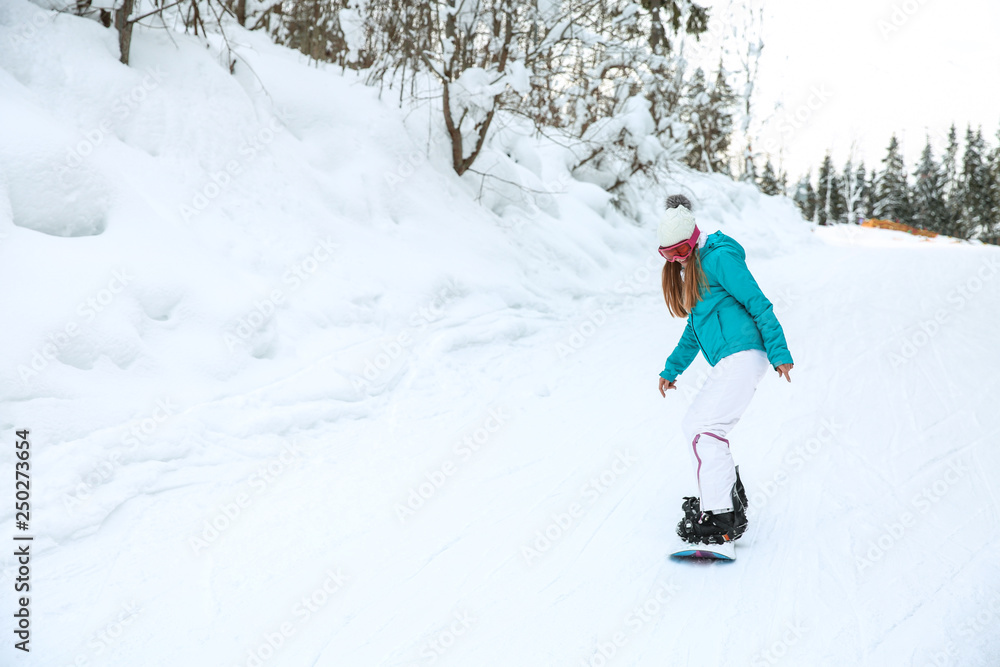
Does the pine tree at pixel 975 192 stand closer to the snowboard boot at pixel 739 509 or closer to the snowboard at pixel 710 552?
the snowboard boot at pixel 739 509

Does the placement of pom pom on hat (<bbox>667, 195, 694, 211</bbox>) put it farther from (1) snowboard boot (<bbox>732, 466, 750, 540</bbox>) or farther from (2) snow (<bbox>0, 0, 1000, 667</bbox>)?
(2) snow (<bbox>0, 0, 1000, 667</bbox>)

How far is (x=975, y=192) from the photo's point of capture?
46.6m

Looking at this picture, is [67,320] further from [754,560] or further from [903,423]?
[903,423]

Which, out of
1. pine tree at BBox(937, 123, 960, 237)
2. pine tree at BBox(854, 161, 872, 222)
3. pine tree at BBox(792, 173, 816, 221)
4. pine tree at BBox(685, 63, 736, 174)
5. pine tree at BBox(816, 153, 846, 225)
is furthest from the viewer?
pine tree at BBox(792, 173, 816, 221)

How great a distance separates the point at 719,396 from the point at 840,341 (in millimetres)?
4264

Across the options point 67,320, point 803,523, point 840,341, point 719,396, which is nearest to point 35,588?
point 67,320

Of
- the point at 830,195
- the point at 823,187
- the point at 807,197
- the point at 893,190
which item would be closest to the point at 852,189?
the point at 893,190

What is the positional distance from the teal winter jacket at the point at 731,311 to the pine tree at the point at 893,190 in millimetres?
58821

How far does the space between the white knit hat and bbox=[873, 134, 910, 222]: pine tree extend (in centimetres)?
5892

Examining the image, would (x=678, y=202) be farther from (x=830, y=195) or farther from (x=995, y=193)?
(x=830, y=195)

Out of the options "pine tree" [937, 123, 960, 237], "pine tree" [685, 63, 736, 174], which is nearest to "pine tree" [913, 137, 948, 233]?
"pine tree" [937, 123, 960, 237]

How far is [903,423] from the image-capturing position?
4.36m

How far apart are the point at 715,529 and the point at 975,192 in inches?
2253

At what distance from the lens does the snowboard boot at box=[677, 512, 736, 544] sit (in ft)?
9.34
